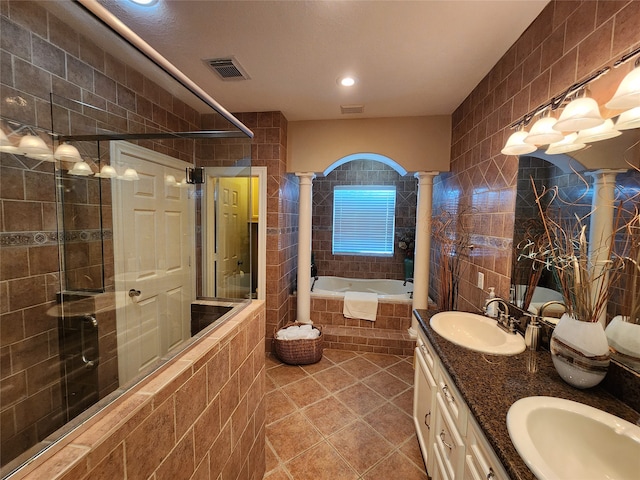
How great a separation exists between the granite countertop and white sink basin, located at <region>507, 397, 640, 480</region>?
0.03 meters

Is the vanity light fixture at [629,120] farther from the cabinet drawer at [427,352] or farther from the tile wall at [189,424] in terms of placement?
the tile wall at [189,424]

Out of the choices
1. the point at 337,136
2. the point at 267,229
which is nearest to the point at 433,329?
the point at 267,229

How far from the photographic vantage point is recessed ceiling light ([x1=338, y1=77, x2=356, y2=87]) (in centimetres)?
222

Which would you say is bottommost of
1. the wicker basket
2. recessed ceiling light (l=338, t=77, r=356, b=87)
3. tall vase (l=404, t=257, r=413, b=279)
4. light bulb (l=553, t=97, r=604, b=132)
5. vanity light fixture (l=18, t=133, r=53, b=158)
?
the wicker basket

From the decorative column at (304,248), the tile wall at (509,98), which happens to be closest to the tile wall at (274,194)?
the decorative column at (304,248)

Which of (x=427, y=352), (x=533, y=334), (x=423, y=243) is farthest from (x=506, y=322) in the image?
(x=423, y=243)

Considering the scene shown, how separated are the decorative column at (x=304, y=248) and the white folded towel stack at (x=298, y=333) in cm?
28

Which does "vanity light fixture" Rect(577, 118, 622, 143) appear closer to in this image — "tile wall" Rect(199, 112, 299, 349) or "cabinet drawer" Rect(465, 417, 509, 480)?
"cabinet drawer" Rect(465, 417, 509, 480)

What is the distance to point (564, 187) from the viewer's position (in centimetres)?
130

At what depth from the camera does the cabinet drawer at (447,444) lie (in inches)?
43.5

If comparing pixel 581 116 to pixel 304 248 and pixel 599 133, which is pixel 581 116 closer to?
pixel 599 133

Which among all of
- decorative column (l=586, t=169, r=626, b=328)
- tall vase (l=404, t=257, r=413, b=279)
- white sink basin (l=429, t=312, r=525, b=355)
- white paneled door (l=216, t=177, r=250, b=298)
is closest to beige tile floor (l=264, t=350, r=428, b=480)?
white sink basin (l=429, t=312, r=525, b=355)

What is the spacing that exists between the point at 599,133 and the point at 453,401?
1305 millimetres

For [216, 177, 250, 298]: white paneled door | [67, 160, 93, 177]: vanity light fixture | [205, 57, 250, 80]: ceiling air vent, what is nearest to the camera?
[67, 160, 93, 177]: vanity light fixture
